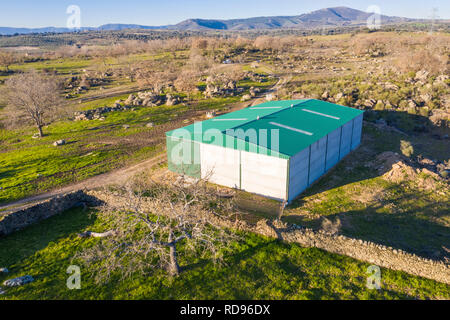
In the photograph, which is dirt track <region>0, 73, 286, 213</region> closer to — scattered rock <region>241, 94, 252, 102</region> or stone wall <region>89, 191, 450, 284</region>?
stone wall <region>89, 191, 450, 284</region>

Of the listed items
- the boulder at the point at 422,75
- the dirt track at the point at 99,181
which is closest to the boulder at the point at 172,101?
the dirt track at the point at 99,181

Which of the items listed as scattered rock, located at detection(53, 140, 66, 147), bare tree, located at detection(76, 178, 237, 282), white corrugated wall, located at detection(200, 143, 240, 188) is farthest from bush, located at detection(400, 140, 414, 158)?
scattered rock, located at detection(53, 140, 66, 147)

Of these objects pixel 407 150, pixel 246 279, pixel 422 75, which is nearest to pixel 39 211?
pixel 246 279

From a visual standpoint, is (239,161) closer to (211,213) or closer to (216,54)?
(211,213)

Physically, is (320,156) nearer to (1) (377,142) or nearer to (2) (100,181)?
(1) (377,142)

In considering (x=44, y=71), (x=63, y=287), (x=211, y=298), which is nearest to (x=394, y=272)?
(x=211, y=298)
